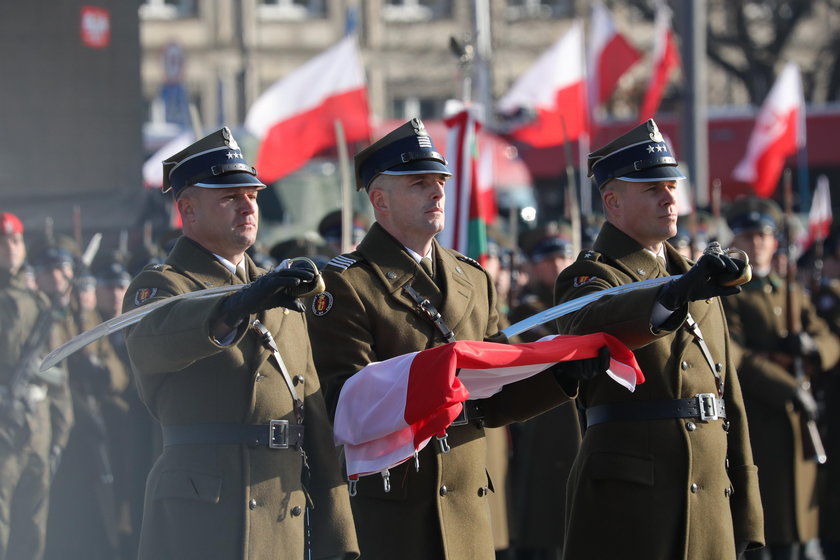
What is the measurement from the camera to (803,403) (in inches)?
312

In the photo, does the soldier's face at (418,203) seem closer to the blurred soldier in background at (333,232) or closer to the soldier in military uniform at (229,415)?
the soldier in military uniform at (229,415)

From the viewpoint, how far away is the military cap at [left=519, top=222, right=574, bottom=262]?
8883mm

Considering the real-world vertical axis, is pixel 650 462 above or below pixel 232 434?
below

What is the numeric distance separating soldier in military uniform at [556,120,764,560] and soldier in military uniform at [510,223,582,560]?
3.14 meters

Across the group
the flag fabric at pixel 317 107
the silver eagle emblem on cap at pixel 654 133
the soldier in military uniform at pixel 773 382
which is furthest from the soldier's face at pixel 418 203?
the flag fabric at pixel 317 107

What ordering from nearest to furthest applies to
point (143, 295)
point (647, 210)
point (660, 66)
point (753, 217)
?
1. point (143, 295)
2. point (647, 210)
3. point (753, 217)
4. point (660, 66)

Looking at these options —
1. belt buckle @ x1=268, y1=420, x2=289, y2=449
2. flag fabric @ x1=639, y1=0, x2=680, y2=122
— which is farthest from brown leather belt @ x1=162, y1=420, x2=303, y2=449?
flag fabric @ x1=639, y1=0, x2=680, y2=122

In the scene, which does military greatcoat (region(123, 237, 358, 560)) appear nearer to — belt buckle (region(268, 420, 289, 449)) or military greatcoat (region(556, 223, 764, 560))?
belt buckle (region(268, 420, 289, 449))

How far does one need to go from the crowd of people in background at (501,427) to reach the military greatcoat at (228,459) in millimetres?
2662

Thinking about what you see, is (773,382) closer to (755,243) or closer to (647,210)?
(755,243)

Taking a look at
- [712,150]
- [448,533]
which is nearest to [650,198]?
[448,533]

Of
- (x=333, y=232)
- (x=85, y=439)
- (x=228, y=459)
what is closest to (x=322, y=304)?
(x=228, y=459)

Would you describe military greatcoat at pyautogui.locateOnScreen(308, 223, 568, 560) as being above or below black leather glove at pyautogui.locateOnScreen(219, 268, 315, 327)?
below

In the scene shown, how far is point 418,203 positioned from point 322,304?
18.8 inches
